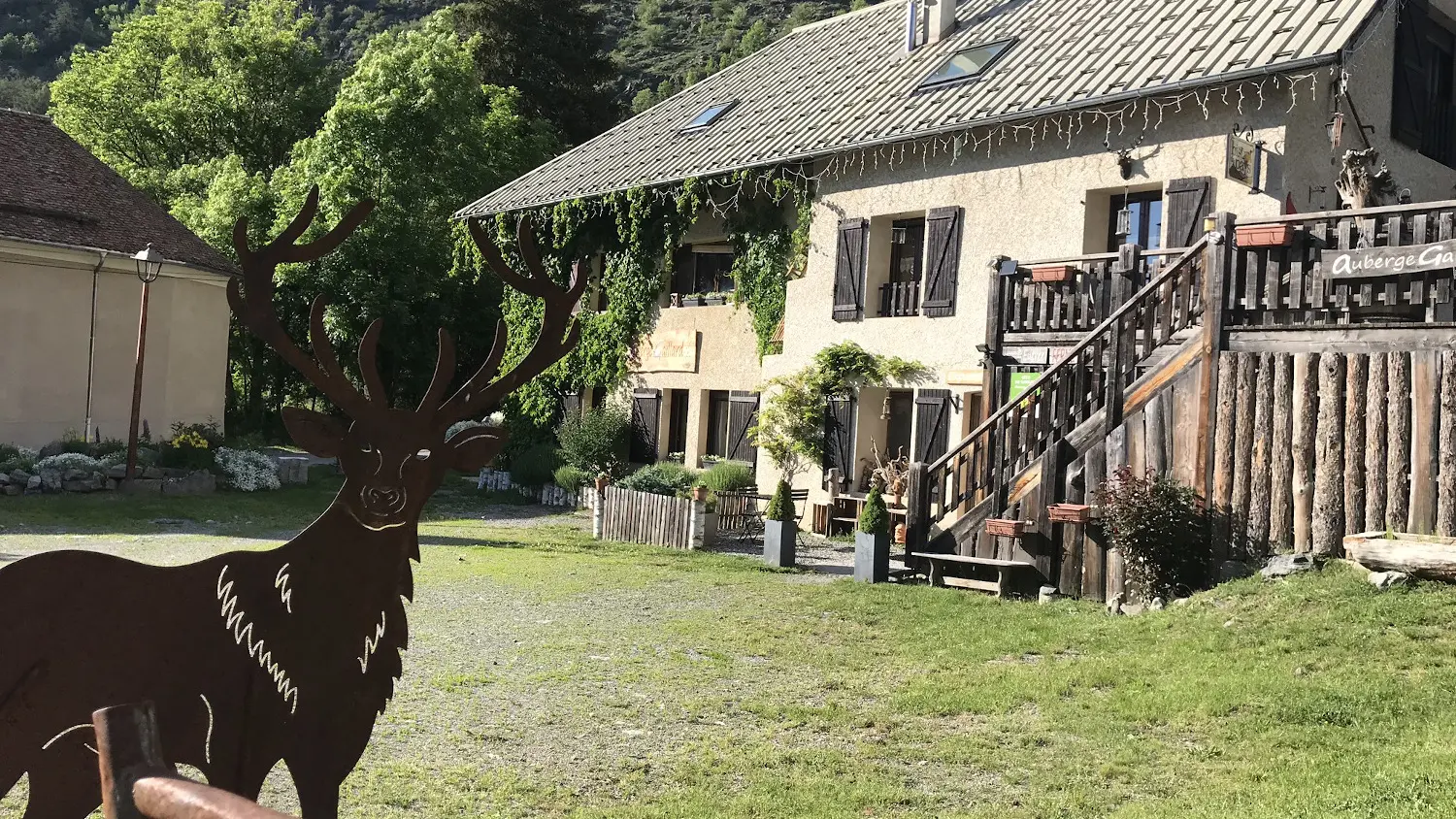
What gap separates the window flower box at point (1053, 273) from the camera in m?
14.2

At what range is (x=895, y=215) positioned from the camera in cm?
1900

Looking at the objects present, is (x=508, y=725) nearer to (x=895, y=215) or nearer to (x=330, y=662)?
(x=330, y=662)

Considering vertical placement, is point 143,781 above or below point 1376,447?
below

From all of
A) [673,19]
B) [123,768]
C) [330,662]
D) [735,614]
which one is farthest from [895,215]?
[673,19]

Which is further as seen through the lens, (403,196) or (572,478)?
(403,196)

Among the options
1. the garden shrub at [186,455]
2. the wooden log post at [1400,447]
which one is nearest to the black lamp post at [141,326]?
the garden shrub at [186,455]

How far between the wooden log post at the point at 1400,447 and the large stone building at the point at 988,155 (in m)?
4.77

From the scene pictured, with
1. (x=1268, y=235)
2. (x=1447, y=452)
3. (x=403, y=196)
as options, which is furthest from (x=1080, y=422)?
(x=403, y=196)

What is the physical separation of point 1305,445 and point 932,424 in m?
7.59

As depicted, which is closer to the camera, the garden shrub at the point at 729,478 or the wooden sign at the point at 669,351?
the garden shrub at the point at 729,478

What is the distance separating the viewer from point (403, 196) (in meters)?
31.8

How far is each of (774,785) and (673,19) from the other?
231 feet

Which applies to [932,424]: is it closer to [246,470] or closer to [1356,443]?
[1356,443]

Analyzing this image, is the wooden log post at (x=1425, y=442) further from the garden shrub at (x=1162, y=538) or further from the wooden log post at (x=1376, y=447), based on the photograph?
the garden shrub at (x=1162, y=538)
